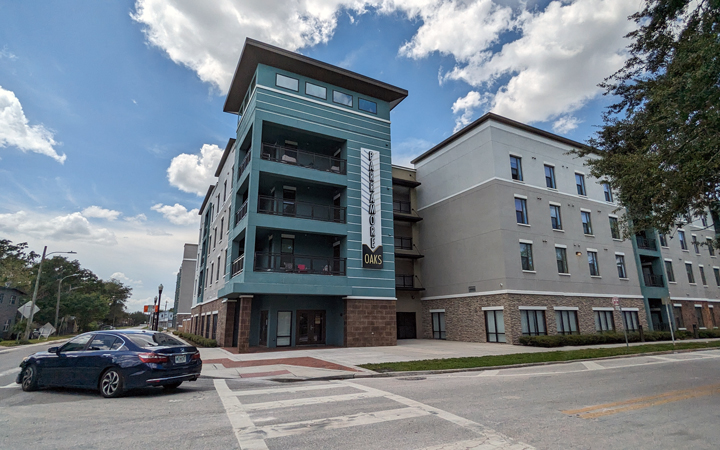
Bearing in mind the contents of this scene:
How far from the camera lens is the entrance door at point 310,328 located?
23094 mm

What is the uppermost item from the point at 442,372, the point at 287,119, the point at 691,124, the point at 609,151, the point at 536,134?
the point at 536,134

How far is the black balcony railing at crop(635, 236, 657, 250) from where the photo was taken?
1334 inches

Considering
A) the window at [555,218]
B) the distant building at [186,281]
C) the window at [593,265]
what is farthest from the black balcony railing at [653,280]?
the distant building at [186,281]

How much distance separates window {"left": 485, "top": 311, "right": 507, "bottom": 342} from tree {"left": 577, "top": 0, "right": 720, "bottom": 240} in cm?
1303

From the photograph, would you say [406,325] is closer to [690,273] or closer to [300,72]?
[300,72]

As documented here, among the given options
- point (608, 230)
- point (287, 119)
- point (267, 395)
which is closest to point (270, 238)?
point (287, 119)

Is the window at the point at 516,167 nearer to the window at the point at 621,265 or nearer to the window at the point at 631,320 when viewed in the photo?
the window at the point at 621,265

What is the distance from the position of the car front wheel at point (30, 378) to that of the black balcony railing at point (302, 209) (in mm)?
13428

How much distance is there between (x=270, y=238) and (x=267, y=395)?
15294 mm

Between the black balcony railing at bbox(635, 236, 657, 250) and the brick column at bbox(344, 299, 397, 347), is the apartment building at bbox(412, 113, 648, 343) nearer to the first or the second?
the black balcony railing at bbox(635, 236, 657, 250)

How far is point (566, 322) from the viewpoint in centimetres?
2675

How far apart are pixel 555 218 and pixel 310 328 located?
19211mm

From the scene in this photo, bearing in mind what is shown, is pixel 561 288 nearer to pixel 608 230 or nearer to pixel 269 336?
pixel 608 230

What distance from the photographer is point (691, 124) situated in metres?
8.07
